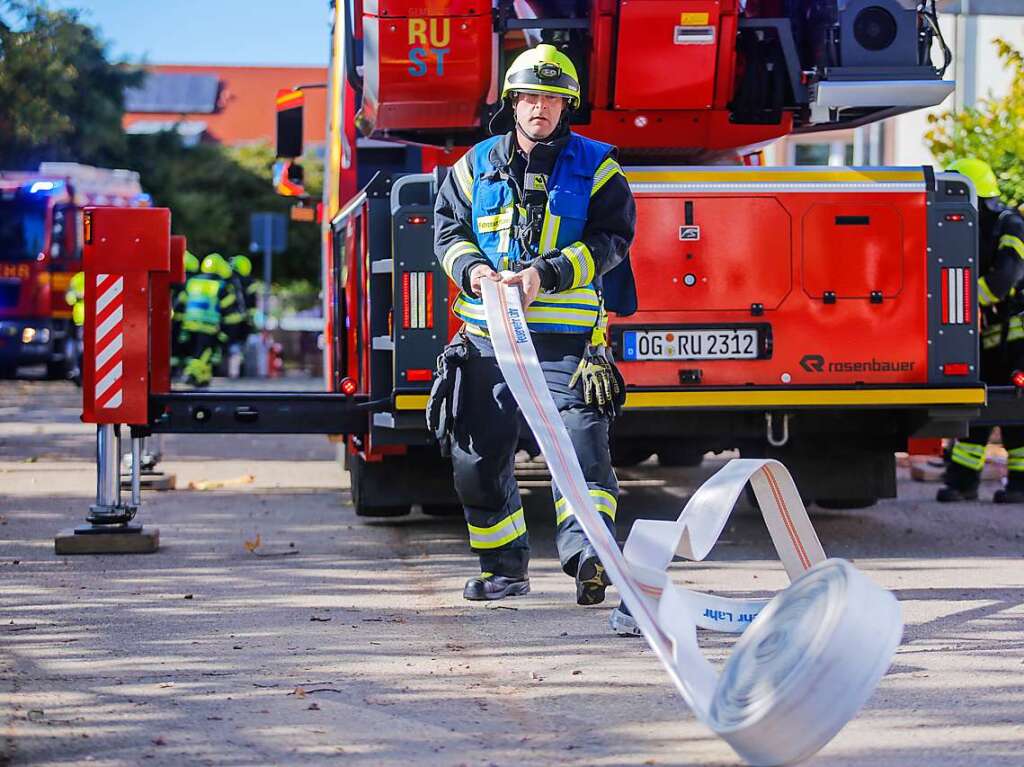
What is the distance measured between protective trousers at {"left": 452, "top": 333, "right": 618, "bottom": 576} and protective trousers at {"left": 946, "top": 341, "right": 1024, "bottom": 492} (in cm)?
464

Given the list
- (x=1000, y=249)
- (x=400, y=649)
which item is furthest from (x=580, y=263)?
(x=1000, y=249)

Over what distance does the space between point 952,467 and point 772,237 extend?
3.40m

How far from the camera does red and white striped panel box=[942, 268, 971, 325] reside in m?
8.14

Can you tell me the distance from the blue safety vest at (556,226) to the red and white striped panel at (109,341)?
236 cm

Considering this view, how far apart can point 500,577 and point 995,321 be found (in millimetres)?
4890

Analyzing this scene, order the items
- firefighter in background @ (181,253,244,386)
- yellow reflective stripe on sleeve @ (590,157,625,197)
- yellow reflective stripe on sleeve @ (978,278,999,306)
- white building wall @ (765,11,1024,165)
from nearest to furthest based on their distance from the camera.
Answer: yellow reflective stripe on sleeve @ (590,157,625,197)
yellow reflective stripe on sleeve @ (978,278,999,306)
firefighter in background @ (181,253,244,386)
white building wall @ (765,11,1024,165)

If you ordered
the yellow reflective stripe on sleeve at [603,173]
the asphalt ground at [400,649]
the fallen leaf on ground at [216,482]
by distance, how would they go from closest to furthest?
the asphalt ground at [400,649]
the yellow reflective stripe on sleeve at [603,173]
the fallen leaf on ground at [216,482]

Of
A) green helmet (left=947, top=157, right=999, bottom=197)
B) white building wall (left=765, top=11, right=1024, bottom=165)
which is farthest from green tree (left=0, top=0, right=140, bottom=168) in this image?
green helmet (left=947, top=157, right=999, bottom=197)

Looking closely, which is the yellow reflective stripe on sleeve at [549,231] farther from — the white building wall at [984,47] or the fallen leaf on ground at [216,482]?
the white building wall at [984,47]

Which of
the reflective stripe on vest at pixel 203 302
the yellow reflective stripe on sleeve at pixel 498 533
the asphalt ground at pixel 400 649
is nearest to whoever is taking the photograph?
the asphalt ground at pixel 400 649

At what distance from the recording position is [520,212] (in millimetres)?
6355

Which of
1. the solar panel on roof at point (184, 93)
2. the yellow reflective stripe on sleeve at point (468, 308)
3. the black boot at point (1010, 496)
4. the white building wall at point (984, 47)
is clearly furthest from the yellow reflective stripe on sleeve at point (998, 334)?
the solar panel on roof at point (184, 93)

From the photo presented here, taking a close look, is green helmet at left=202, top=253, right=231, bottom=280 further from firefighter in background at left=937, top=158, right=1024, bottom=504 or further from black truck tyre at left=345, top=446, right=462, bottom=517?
black truck tyre at left=345, top=446, right=462, bottom=517

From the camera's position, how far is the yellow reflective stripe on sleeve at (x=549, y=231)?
6316mm
